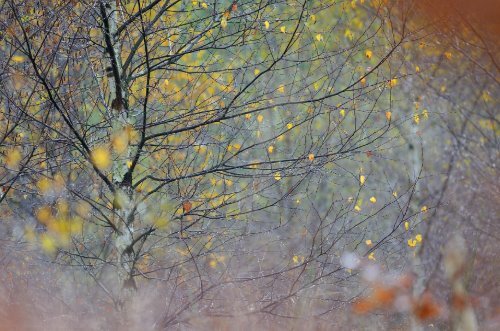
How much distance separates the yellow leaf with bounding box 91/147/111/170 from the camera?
5.54m

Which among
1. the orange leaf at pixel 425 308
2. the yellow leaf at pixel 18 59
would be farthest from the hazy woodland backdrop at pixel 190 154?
the orange leaf at pixel 425 308

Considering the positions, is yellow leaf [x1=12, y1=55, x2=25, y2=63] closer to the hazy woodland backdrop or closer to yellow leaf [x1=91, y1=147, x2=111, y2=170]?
the hazy woodland backdrop

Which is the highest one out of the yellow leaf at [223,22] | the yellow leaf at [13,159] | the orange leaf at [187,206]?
the yellow leaf at [223,22]

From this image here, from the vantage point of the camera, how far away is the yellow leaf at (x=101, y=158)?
554 centimetres

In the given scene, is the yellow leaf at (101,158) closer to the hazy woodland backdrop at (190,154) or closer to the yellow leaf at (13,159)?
the hazy woodland backdrop at (190,154)

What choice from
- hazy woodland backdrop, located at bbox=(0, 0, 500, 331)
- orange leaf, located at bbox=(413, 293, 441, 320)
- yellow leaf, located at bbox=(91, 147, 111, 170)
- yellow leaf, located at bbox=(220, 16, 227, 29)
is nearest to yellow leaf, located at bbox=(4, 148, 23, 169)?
hazy woodland backdrop, located at bbox=(0, 0, 500, 331)

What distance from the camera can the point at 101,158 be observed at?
560 centimetres

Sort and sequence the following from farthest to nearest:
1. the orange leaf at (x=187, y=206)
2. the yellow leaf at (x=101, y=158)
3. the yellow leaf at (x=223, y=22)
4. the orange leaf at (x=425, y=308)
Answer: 1. the orange leaf at (x=425, y=308)
2. the orange leaf at (x=187, y=206)
3. the yellow leaf at (x=223, y=22)
4. the yellow leaf at (x=101, y=158)

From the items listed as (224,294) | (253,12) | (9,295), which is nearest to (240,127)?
(253,12)

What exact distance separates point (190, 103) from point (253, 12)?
94 cm

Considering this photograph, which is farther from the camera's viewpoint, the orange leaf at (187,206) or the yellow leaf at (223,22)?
the orange leaf at (187,206)

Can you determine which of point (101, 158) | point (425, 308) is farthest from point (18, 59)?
point (425, 308)

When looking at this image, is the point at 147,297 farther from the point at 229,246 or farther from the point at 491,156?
the point at 491,156

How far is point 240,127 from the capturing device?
19.8 feet
